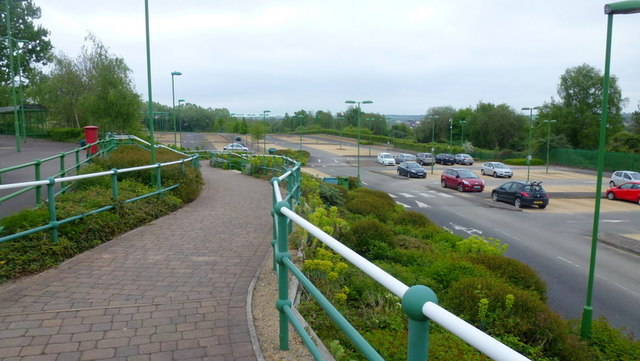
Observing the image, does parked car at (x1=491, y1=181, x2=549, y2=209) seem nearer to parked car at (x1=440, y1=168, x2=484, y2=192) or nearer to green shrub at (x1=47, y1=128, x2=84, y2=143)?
parked car at (x1=440, y1=168, x2=484, y2=192)

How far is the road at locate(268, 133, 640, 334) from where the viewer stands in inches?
456

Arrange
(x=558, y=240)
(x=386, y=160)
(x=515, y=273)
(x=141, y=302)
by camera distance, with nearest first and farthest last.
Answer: (x=141, y=302) → (x=515, y=273) → (x=558, y=240) → (x=386, y=160)

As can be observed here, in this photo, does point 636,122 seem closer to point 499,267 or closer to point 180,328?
point 499,267

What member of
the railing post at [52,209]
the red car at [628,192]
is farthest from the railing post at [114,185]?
the red car at [628,192]

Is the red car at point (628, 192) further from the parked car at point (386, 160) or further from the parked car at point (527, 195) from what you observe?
the parked car at point (386, 160)

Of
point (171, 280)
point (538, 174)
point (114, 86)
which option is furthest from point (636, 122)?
point (171, 280)

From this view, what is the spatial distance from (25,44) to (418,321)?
61.9 m

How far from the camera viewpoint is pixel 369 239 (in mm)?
9922

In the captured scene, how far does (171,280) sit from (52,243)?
192 centimetres

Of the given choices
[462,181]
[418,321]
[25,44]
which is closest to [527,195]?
[462,181]

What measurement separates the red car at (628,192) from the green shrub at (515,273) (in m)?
28.2

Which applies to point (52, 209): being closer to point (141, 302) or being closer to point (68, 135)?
point (141, 302)

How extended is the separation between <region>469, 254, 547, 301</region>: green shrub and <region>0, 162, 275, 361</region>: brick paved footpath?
4239 mm

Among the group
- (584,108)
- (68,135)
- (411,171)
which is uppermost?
(584,108)
